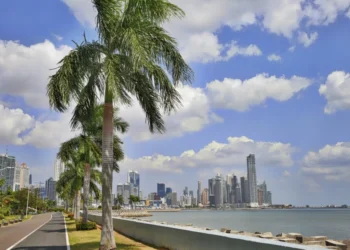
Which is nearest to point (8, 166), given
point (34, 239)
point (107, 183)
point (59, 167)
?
point (59, 167)

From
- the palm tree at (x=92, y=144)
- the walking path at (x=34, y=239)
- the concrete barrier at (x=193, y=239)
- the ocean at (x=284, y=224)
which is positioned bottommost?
the ocean at (x=284, y=224)

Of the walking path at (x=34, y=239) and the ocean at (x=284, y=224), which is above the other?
the walking path at (x=34, y=239)

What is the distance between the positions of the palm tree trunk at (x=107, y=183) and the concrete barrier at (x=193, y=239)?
2.30 meters

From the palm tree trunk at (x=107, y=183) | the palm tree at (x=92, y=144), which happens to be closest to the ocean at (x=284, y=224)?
the palm tree at (x=92, y=144)

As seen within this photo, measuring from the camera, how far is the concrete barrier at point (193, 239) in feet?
26.9

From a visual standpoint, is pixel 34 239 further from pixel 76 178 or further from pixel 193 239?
pixel 76 178

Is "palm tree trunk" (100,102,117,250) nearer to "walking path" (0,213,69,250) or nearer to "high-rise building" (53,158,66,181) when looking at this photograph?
"walking path" (0,213,69,250)

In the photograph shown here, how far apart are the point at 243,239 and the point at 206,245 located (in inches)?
91.9

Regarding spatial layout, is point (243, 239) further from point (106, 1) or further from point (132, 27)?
point (106, 1)

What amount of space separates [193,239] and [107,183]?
4.51m

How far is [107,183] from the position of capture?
48.5 feet

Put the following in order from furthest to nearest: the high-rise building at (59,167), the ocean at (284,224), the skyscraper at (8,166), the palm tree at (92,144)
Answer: the skyscraper at (8,166) < the ocean at (284,224) < the high-rise building at (59,167) < the palm tree at (92,144)

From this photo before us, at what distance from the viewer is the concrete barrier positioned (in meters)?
8.19

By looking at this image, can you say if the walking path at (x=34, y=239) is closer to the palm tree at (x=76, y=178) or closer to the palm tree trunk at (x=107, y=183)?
the palm tree trunk at (x=107, y=183)
